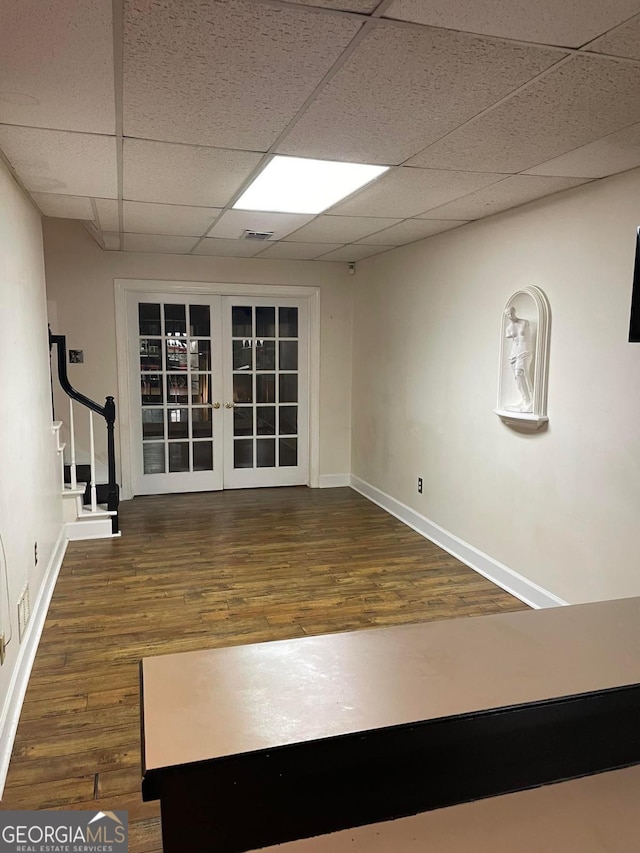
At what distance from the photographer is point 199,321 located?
6.00m

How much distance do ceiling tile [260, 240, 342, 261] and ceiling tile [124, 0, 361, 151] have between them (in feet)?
9.04

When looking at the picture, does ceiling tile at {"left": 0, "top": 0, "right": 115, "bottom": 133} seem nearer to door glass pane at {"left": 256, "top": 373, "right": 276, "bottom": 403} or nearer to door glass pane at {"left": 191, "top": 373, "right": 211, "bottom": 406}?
door glass pane at {"left": 191, "top": 373, "right": 211, "bottom": 406}

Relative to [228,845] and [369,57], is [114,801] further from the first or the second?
[369,57]

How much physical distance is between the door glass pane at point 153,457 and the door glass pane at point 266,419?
101 centimetres

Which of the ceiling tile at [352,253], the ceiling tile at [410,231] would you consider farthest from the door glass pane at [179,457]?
the ceiling tile at [410,231]

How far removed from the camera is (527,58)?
1723 mm

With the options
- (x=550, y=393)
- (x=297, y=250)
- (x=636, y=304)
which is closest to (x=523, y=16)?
(x=636, y=304)

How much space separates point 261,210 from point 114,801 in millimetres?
3096

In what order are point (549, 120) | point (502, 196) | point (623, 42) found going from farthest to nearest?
1. point (502, 196)
2. point (549, 120)
3. point (623, 42)

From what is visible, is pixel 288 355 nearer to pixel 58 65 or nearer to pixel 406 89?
pixel 406 89

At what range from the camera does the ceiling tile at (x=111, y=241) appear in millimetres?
4712

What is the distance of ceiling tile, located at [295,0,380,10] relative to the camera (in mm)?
1430

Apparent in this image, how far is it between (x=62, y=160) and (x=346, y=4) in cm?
176

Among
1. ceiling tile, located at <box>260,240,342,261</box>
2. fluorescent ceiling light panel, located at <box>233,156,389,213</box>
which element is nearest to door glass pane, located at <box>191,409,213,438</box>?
ceiling tile, located at <box>260,240,342,261</box>
